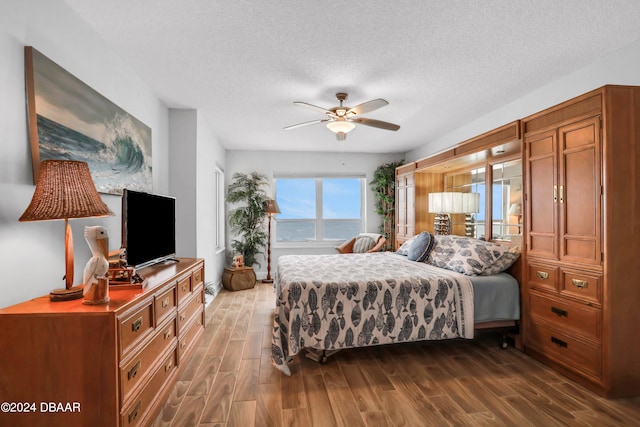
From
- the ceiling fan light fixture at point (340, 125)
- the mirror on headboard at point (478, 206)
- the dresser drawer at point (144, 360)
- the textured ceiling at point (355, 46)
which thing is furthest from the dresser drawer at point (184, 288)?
the mirror on headboard at point (478, 206)

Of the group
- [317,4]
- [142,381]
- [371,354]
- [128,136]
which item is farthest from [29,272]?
[371,354]

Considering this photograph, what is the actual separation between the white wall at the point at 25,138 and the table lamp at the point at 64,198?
221 mm

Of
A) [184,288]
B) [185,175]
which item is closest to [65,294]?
[184,288]

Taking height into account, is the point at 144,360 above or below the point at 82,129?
below

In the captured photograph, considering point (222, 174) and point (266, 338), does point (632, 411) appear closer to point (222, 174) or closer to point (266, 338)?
point (266, 338)

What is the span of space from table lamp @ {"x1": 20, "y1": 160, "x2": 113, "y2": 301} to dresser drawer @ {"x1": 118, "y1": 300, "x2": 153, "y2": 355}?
28 centimetres

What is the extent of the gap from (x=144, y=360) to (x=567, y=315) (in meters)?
2.94

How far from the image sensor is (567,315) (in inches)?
97.7

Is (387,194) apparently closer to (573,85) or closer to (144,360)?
(573,85)

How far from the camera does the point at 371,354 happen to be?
2896 millimetres

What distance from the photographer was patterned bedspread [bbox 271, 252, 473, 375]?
2604mm

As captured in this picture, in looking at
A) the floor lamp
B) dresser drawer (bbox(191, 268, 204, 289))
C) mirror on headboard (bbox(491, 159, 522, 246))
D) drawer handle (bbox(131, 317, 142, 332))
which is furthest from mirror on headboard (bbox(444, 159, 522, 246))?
drawer handle (bbox(131, 317, 142, 332))

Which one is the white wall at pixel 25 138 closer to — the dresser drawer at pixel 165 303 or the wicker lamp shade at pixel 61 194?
the wicker lamp shade at pixel 61 194

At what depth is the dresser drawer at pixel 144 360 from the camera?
5.03ft
